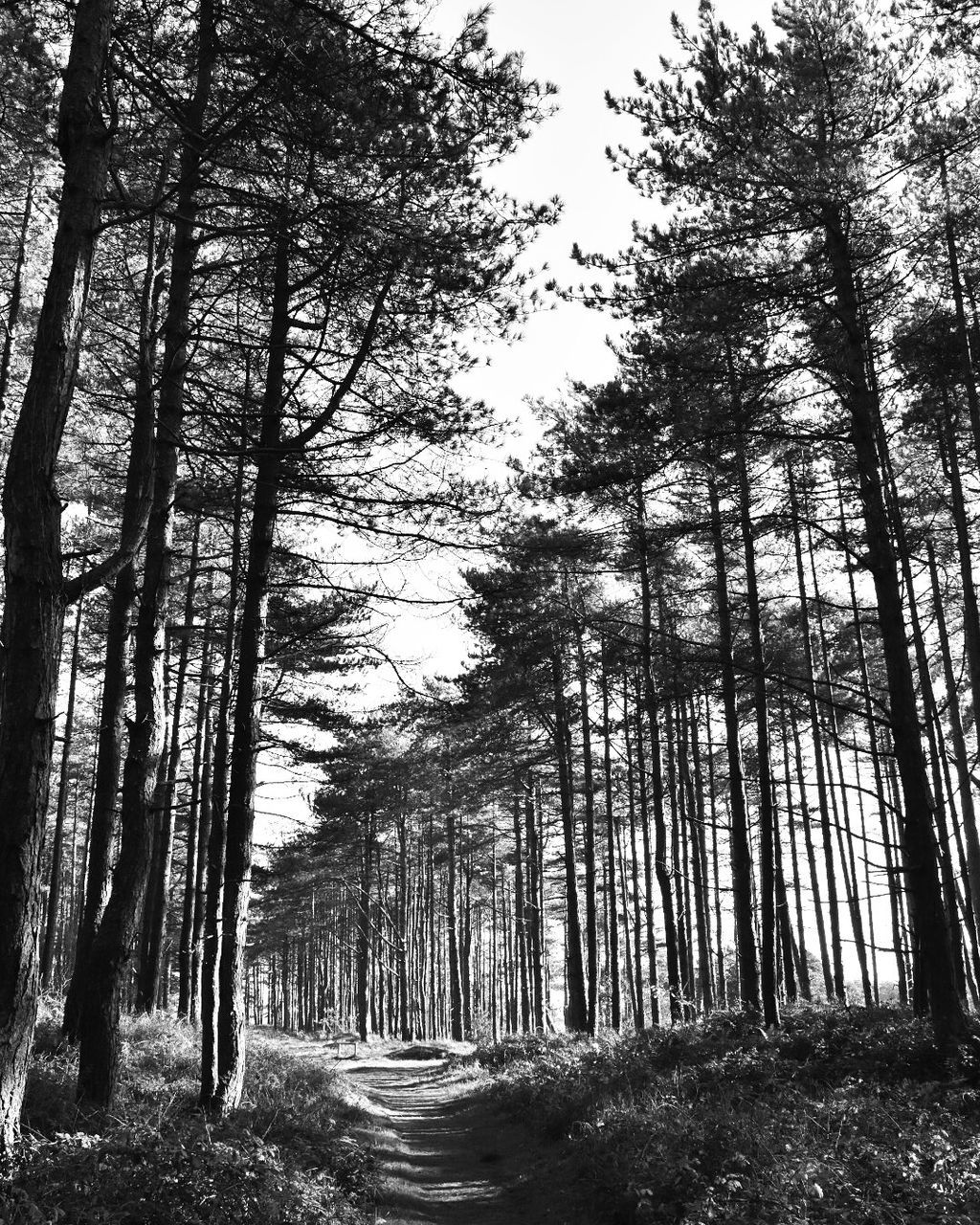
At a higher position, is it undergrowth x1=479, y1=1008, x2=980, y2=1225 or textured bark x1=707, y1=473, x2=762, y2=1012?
textured bark x1=707, y1=473, x2=762, y2=1012

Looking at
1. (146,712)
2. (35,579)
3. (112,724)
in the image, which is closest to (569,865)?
(112,724)

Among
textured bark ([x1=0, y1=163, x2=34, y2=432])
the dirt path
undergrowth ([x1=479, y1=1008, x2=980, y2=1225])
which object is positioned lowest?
the dirt path

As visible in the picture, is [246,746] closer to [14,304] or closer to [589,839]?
[14,304]

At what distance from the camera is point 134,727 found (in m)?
7.84

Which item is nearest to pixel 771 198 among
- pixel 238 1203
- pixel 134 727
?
pixel 134 727

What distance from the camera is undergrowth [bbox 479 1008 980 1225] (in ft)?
16.3

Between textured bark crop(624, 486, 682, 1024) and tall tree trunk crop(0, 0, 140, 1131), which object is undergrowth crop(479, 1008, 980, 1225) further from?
tall tree trunk crop(0, 0, 140, 1131)

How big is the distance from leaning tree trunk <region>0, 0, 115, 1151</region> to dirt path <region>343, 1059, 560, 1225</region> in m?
4.49

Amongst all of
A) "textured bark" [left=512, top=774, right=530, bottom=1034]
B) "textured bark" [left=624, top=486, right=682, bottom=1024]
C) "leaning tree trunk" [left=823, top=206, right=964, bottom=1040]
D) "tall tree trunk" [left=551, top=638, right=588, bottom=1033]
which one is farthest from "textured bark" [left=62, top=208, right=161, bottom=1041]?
"textured bark" [left=512, top=774, right=530, bottom=1034]

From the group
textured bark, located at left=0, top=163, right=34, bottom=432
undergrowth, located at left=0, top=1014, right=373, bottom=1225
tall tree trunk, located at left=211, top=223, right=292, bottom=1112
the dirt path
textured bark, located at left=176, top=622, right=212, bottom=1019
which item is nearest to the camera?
undergrowth, located at left=0, top=1014, right=373, bottom=1225

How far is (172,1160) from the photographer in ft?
17.2

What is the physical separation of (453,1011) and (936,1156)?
30474mm

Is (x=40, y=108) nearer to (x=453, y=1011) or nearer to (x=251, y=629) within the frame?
(x=251, y=629)

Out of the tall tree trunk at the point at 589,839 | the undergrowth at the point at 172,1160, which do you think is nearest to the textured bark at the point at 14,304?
the undergrowth at the point at 172,1160
